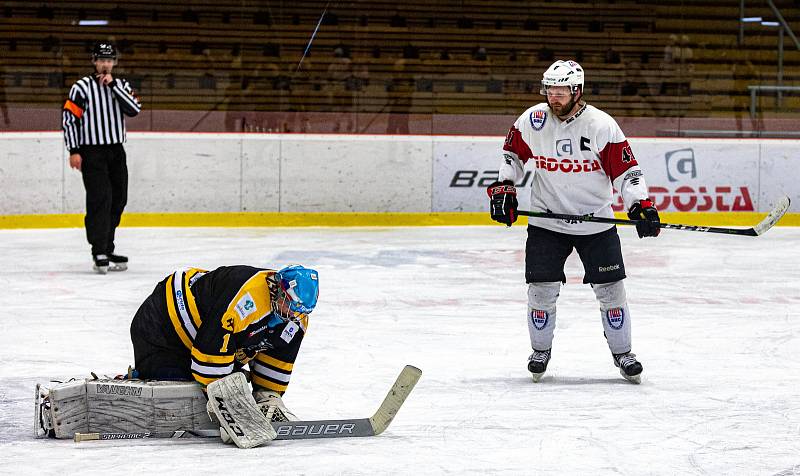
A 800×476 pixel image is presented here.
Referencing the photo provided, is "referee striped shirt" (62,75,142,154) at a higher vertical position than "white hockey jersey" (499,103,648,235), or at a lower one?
higher

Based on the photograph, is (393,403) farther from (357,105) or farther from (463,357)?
(357,105)

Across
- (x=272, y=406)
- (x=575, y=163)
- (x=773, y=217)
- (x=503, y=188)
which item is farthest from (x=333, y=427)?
(x=773, y=217)

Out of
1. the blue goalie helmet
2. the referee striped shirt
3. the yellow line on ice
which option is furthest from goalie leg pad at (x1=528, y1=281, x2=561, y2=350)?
the yellow line on ice

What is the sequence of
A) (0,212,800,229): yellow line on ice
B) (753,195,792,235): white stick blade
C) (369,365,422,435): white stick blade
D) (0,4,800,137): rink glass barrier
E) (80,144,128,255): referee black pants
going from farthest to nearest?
(0,4,800,137): rink glass barrier, (0,212,800,229): yellow line on ice, (80,144,128,255): referee black pants, (753,195,792,235): white stick blade, (369,365,422,435): white stick blade

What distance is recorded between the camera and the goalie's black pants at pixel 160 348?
3.72 meters

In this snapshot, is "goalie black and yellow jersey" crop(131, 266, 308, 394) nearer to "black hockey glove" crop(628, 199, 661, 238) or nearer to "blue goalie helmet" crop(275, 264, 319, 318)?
"blue goalie helmet" crop(275, 264, 319, 318)

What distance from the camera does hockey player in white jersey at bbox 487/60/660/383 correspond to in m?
4.61

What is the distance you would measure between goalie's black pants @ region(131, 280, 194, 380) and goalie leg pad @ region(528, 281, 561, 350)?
1527 mm

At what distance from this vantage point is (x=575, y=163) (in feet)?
15.4

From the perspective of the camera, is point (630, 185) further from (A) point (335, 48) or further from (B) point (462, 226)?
(A) point (335, 48)

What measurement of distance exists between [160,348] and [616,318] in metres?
1.84

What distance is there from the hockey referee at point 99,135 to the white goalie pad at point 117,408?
13.8ft

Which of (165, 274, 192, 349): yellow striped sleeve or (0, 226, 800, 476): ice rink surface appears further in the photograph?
(165, 274, 192, 349): yellow striped sleeve

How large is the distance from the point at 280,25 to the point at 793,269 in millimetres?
5373
